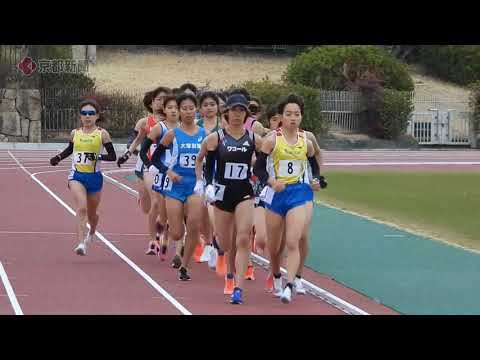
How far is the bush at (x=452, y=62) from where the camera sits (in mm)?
72250

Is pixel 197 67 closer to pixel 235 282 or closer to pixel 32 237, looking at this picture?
pixel 32 237

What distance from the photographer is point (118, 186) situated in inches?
1184

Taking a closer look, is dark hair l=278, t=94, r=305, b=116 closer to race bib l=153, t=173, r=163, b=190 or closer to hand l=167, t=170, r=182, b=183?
hand l=167, t=170, r=182, b=183

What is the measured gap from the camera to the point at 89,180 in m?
16.9

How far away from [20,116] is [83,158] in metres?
34.2

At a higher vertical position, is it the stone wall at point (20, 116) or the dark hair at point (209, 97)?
the dark hair at point (209, 97)

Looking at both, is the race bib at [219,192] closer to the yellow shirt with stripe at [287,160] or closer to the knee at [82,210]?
the yellow shirt with stripe at [287,160]

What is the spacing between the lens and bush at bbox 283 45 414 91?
2331 inches

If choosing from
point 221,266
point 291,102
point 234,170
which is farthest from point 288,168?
point 221,266

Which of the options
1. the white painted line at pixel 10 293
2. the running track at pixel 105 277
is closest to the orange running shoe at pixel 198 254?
the running track at pixel 105 277

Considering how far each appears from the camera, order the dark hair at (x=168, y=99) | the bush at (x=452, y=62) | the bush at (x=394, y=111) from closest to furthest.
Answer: the dark hair at (x=168, y=99) → the bush at (x=394, y=111) → the bush at (x=452, y=62)

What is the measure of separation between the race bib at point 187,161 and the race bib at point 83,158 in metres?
2.28

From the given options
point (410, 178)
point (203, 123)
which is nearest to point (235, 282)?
point (203, 123)

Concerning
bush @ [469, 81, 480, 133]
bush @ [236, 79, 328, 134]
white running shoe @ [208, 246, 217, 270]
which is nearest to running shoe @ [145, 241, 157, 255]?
white running shoe @ [208, 246, 217, 270]
